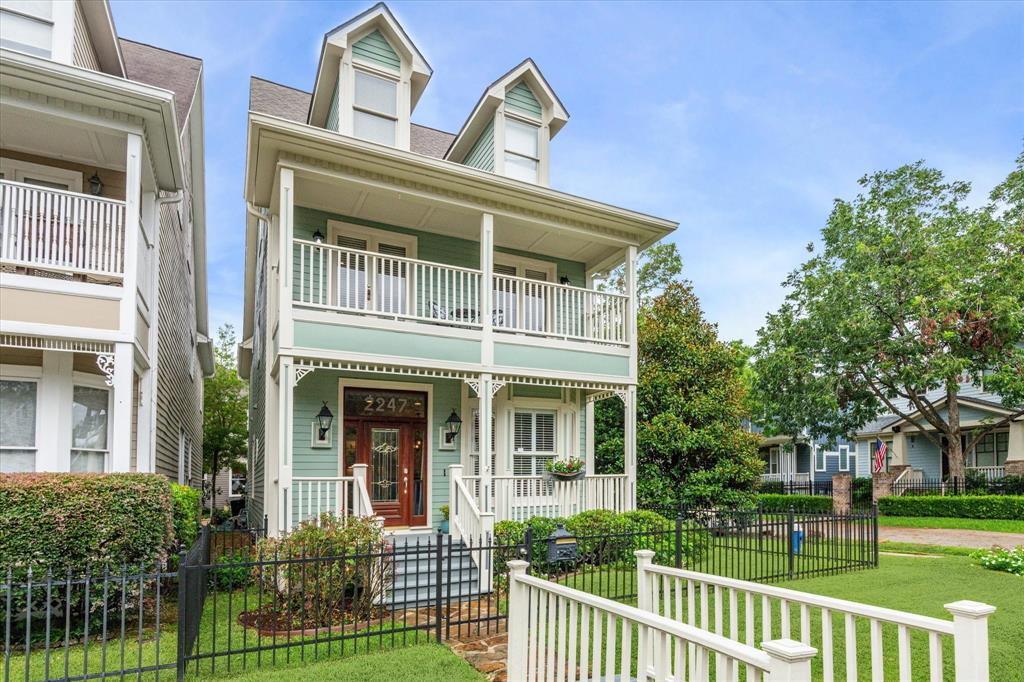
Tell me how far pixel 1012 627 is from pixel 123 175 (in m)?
13.1

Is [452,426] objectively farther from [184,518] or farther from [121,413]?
[121,413]

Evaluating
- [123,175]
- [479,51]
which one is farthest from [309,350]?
[479,51]

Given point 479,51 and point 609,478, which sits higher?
point 479,51

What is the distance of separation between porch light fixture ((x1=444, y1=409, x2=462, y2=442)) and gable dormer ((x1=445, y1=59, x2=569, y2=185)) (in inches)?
193

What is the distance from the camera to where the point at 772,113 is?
18.7 metres

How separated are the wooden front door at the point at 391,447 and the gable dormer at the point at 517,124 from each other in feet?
16.5

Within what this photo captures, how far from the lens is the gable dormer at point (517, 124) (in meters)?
12.7

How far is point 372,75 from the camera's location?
11508 millimetres

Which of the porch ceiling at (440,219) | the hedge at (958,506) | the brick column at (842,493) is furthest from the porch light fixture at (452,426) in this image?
the brick column at (842,493)

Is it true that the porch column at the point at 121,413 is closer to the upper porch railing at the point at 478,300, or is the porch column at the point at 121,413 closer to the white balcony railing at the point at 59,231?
the white balcony railing at the point at 59,231

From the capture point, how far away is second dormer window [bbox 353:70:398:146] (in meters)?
11.4

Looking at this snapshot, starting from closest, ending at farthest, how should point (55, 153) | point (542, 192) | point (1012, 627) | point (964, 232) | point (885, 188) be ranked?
point (1012, 627), point (55, 153), point (542, 192), point (964, 232), point (885, 188)

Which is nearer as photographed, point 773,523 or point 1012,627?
point 1012,627

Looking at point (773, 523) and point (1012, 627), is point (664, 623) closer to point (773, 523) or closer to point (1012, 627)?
point (1012, 627)
